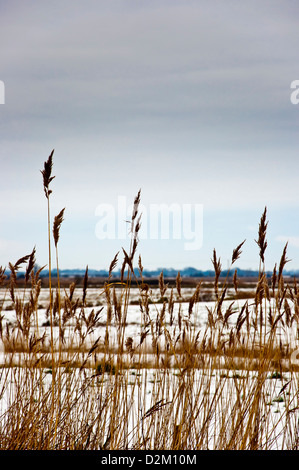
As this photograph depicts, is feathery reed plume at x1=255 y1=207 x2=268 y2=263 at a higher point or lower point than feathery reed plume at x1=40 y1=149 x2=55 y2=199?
lower

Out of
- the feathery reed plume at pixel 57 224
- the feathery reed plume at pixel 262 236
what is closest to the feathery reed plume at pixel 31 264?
the feathery reed plume at pixel 57 224

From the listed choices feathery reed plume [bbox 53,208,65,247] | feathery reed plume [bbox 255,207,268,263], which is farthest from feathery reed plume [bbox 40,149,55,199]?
feathery reed plume [bbox 255,207,268,263]

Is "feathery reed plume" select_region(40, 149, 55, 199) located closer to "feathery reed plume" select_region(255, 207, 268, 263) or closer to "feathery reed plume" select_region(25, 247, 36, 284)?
"feathery reed plume" select_region(25, 247, 36, 284)

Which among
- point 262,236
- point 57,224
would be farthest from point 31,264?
point 262,236

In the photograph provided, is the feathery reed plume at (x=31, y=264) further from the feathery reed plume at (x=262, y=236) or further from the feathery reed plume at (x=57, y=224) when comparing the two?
the feathery reed plume at (x=262, y=236)

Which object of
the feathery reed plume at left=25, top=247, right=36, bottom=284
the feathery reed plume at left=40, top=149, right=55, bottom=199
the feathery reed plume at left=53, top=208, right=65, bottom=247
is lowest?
the feathery reed plume at left=25, top=247, right=36, bottom=284

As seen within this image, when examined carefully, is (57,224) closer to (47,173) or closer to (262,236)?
(47,173)

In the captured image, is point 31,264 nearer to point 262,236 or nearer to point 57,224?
point 57,224

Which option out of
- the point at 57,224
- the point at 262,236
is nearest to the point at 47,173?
the point at 57,224

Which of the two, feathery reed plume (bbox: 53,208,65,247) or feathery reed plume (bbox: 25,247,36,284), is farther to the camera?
feathery reed plume (bbox: 25,247,36,284)

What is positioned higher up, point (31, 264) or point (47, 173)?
point (47, 173)

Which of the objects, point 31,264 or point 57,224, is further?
point 31,264

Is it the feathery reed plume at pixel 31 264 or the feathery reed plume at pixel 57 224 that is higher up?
the feathery reed plume at pixel 57 224
